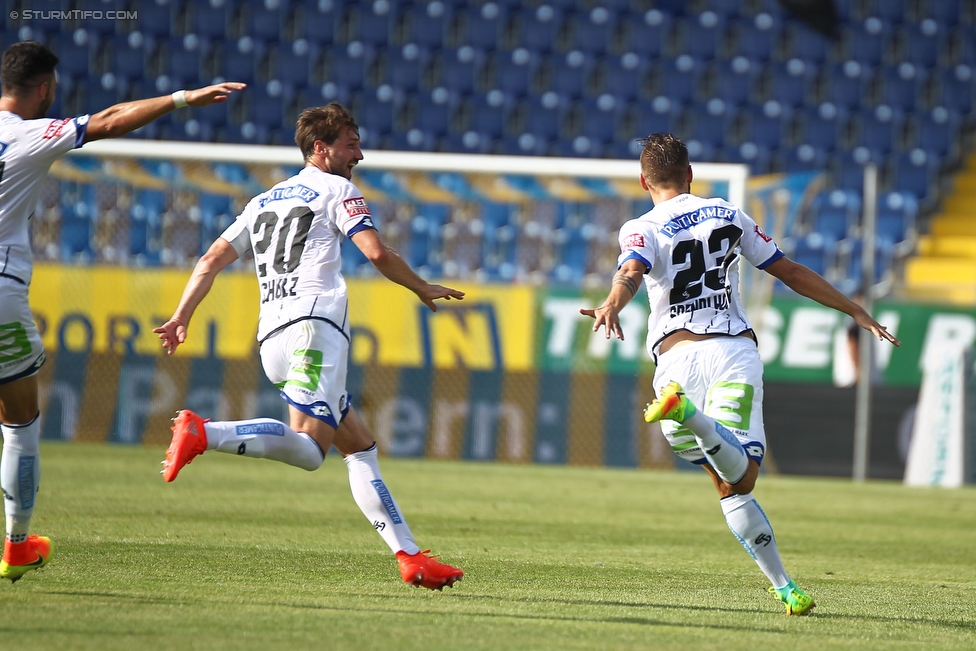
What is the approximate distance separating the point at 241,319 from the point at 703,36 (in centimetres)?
906

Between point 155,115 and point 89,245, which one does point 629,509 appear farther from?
point 89,245

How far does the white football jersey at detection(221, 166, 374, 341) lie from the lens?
4.96 meters

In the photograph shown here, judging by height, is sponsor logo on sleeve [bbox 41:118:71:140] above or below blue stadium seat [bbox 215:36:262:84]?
below

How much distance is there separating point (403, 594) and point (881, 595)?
2.23 meters

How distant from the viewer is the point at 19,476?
5.02 meters

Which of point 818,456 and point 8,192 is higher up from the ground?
point 8,192

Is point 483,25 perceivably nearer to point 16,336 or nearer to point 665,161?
point 665,161

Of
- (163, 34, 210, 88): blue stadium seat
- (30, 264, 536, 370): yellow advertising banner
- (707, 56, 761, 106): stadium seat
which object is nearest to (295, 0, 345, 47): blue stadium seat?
(163, 34, 210, 88): blue stadium seat

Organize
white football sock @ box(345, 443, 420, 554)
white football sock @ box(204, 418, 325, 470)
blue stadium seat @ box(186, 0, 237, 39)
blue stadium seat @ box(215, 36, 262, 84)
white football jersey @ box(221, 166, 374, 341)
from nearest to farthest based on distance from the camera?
white football sock @ box(204, 418, 325, 470), white football jersey @ box(221, 166, 374, 341), white football sock @ box(345, 443, 420, 554), blue stadium seat @ box(215, 36, 262, 84), blue stadium seat @ box(186, 0, 237, 39)

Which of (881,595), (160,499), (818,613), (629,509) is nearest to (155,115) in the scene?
(818,613)

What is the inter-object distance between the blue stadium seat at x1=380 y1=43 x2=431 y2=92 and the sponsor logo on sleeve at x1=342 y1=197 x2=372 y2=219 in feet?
43.3

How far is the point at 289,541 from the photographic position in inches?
262

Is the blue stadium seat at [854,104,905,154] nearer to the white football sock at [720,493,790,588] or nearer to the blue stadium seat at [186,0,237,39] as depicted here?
the blue stadium seat at [186,0,237,39]

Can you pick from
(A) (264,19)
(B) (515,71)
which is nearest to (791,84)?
(B) (515,71)
